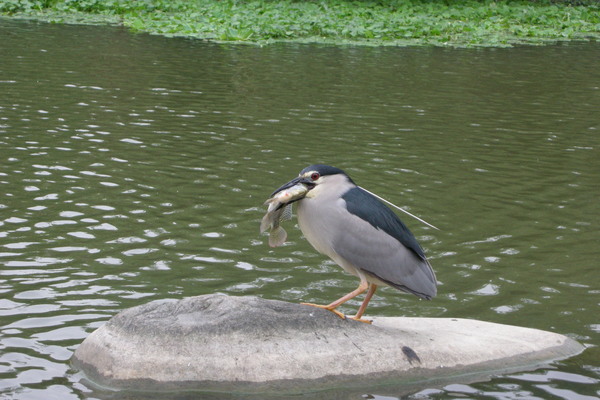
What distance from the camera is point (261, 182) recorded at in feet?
32.4

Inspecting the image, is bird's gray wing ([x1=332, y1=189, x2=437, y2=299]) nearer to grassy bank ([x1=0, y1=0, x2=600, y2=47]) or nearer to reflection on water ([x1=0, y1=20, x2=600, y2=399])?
reflection on water ([x1=0, y1=20, x2=600, y2=399])

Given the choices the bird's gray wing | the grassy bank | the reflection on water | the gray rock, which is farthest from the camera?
the grassy bank

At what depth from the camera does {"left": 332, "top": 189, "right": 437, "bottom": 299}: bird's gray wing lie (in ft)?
18.4

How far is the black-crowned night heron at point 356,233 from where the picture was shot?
5.57 metres

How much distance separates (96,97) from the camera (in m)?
13.9

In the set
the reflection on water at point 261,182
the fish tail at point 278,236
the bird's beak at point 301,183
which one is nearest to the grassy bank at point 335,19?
the reflection on water at point 261,182

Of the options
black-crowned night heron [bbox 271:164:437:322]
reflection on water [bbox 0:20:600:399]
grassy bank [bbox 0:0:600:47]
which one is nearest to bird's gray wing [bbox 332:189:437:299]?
black-crowned night heron [bbox 271:164:437:322]

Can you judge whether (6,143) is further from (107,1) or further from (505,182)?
(107,1)

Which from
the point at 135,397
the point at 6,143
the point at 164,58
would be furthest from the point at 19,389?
the point at 164,58

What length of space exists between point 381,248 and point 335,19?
19805 mm

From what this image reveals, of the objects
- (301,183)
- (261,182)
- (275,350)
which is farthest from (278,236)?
(261,182)

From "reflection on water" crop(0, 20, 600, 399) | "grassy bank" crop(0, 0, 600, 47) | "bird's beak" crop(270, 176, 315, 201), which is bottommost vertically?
"reflection on water" crop(0, 20, 600, 399)

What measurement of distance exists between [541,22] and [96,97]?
17.1m

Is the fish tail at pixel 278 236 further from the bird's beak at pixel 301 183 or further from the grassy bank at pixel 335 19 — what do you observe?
the grassy bank at pixel 335 19
